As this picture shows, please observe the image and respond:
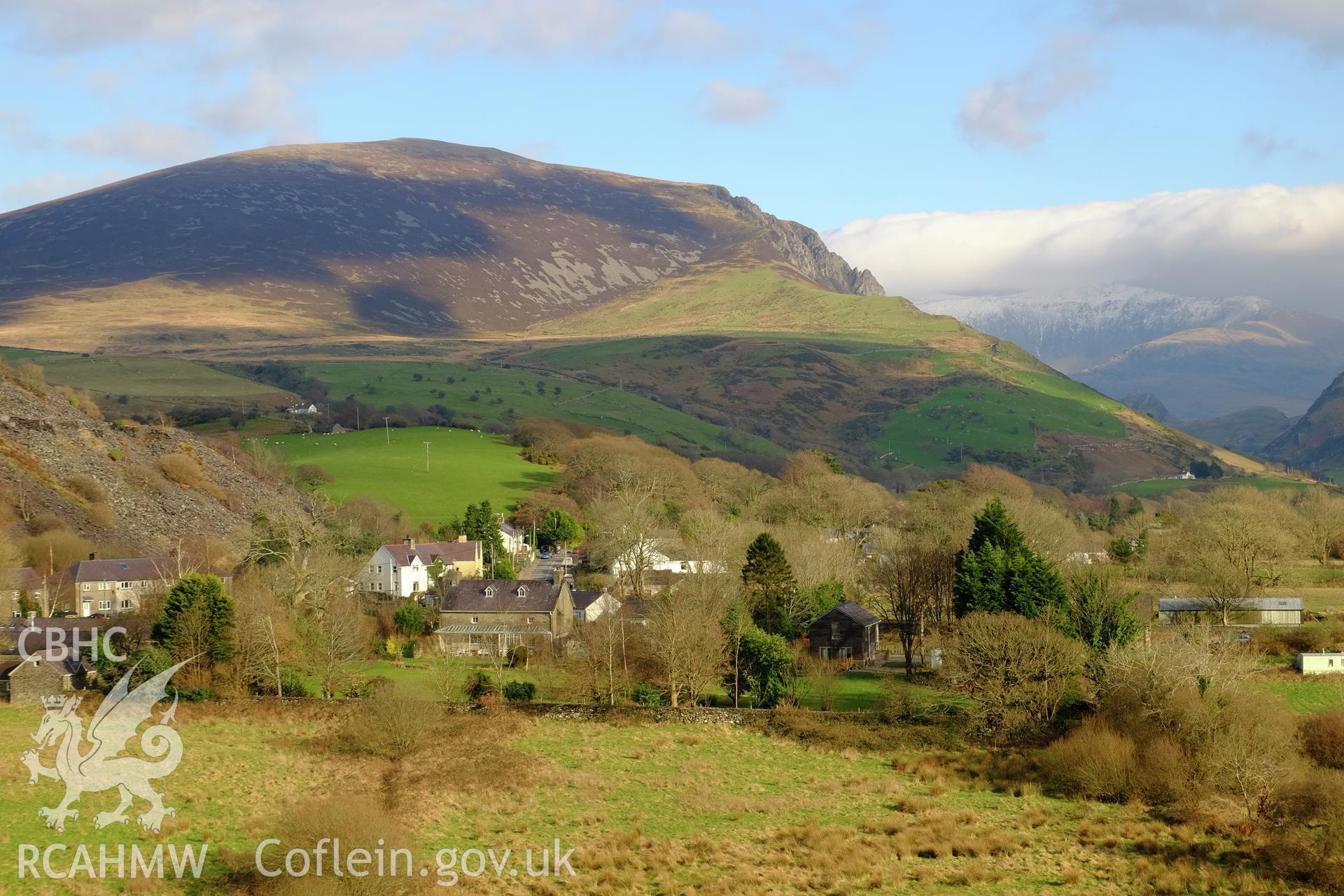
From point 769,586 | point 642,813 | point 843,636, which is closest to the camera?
point 642,813

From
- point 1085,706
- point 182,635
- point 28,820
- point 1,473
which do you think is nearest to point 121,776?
point 28,820

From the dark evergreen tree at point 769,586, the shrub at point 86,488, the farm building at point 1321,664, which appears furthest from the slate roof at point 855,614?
the shrub at point 86,488

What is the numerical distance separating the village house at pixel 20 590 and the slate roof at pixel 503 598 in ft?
65.3

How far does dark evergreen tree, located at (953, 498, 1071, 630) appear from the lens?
55.6 m

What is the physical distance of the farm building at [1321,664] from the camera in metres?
49.8

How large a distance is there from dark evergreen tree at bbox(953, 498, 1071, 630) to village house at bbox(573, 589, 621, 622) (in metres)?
19.0

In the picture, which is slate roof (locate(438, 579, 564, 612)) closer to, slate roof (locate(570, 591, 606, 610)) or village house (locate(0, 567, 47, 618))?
slate roof (locate(570, 591, 606, 610))

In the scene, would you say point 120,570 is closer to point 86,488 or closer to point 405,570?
point 86,488

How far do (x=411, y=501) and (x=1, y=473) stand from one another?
117 feet

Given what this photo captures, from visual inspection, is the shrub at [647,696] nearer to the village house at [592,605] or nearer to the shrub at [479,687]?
the shrub at [479,687]

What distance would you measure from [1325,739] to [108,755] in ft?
130

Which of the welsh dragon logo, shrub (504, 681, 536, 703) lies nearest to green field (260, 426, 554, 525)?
shrub (504, 681, 536, 703)

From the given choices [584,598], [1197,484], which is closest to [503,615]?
[584,598]

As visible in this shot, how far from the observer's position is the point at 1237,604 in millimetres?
59500
